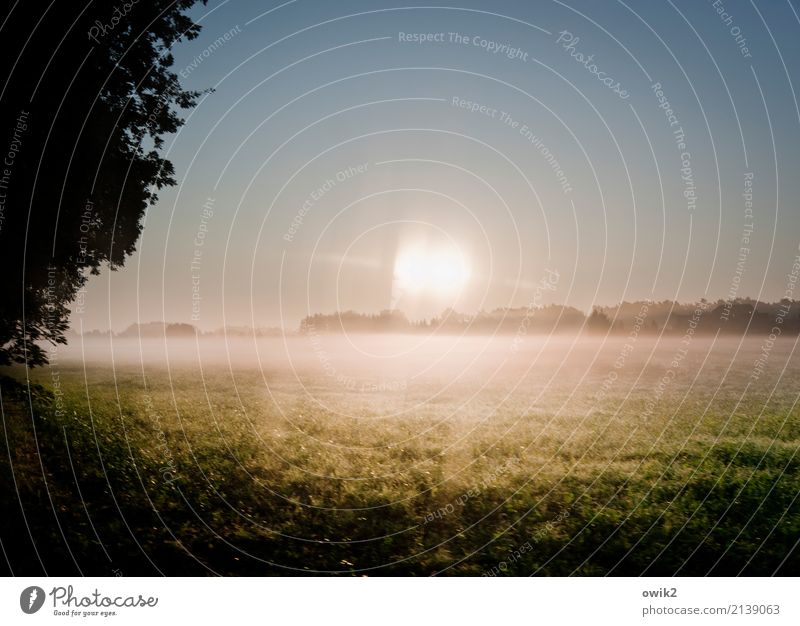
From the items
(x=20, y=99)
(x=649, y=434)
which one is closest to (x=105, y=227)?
(x=20, y=99)

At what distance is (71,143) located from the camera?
9.20 m

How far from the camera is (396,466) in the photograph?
9719mm

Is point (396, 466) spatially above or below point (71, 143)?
below

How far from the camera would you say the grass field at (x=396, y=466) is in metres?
7.85

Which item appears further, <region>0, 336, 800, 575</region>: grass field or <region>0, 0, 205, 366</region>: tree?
<region>0, 0, 205, 366</region>: tree

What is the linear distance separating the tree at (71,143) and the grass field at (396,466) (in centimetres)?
143

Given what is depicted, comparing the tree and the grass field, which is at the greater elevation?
the tree

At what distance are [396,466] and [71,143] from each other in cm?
710

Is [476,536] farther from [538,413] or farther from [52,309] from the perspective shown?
[52,309]

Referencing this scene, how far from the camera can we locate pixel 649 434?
11.5m

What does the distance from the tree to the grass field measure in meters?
1.43

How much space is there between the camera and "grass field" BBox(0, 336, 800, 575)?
25.8ft

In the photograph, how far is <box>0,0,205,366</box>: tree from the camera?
28.5ft

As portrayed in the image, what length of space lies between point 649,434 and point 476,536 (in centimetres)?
508
